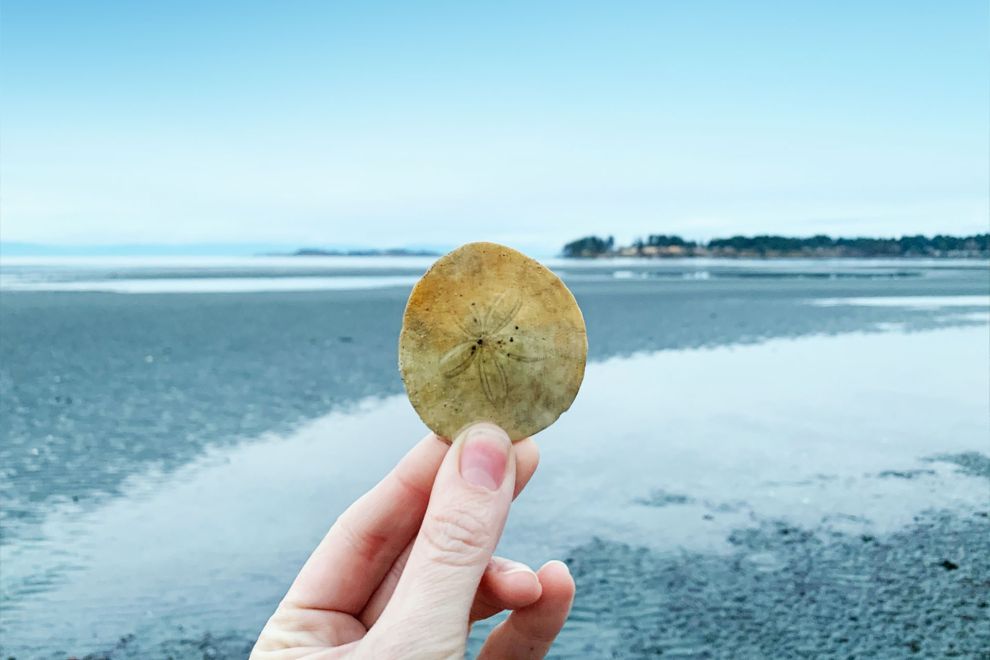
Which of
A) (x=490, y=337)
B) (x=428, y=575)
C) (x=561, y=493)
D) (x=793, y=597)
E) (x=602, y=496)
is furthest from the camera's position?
(x=561, y=493)

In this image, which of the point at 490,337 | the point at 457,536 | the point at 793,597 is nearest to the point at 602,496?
the point at 793,597

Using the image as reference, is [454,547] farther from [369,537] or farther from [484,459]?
[369,537]

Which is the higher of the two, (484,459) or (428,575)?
(484,459)

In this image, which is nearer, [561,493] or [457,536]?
[457,536]

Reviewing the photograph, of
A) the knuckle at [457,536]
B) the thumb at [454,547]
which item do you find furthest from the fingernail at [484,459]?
the knuckle at [457,536]

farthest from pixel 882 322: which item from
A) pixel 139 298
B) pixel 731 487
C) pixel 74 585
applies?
pixel 139 298

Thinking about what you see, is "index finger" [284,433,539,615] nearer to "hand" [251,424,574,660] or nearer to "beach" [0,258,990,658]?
"hand" [251,424,574,660]

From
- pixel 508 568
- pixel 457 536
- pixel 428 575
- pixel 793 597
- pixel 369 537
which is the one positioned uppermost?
pixel 457 536
